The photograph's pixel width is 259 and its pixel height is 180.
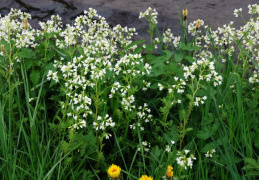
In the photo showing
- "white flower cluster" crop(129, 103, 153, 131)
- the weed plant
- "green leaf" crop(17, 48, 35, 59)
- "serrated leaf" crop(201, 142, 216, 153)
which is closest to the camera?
the weed plant

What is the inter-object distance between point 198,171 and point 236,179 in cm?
42

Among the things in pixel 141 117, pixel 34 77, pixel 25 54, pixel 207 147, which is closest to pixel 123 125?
pixel 141 117

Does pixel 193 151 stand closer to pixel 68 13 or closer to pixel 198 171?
pixel 198 171

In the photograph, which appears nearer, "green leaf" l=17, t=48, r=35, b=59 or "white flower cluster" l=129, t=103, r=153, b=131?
"white flower cluster" l=129, t=103, r=153, b=131

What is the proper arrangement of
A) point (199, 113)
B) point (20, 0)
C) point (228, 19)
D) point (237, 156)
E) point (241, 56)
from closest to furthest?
point (237, 156)
point (199, 113)
point (241, 56)
point (228, 19)
point (20, 0)

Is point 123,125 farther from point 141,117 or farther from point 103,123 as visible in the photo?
point 103,123

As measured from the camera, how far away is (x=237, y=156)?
7.86ft

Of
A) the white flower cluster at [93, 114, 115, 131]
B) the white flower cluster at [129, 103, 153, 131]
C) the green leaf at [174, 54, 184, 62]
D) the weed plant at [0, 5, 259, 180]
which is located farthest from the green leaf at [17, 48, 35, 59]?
the green leaf at [174, 54, 184, 62]

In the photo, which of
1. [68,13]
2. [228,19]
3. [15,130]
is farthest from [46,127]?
[228,19]

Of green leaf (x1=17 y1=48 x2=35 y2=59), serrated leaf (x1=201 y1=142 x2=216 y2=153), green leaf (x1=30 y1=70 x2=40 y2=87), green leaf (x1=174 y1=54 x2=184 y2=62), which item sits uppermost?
green leaf (x1=17 y1=48 x2=35 y2=59)

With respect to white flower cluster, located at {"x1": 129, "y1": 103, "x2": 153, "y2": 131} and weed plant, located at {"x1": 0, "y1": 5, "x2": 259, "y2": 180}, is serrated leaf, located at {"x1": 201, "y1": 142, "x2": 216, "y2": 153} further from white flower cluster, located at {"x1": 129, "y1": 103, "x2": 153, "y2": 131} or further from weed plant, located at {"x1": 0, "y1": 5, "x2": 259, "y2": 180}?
white flower cluster, located at {"x1": 129, "y1": 103, "x2": 153, "y2": 131}

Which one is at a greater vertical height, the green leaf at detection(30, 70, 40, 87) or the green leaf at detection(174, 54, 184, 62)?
the green leaf at detection(174, 54, 184, 62)

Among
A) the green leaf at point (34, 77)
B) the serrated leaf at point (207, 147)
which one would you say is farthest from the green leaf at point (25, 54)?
the serrated leaf at point (207, 147)

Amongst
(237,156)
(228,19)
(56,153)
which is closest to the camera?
(56,153)
